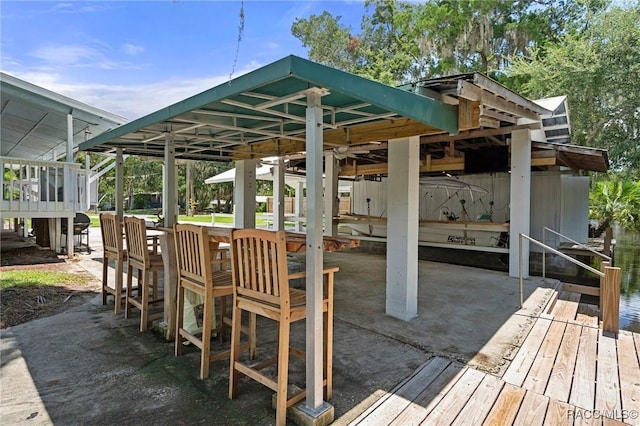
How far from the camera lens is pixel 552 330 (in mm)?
3959

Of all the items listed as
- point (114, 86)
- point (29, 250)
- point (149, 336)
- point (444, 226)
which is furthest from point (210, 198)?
point (149, 336)

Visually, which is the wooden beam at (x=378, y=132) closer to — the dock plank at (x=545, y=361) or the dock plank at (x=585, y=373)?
the dock plank at (x=545, y=361)

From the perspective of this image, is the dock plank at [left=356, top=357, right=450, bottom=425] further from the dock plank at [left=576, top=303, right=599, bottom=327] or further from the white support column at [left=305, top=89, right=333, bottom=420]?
the dock plank at [left=576, top=303, right=599, bottom=327]

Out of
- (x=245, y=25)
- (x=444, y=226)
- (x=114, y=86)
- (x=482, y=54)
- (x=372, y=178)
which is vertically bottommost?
(x=444, y=226)

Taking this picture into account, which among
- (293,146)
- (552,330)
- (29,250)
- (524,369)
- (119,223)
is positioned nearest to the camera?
(524,369)

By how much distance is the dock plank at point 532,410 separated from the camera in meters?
2.32

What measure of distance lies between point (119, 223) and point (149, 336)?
1.44 metres

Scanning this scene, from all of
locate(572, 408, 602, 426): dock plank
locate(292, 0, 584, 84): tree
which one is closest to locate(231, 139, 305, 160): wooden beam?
locate(572, 408, 602, 426): dock plank

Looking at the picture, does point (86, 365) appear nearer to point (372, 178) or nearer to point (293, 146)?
point (293, 146)

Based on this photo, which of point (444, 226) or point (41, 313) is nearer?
point (41, 313)

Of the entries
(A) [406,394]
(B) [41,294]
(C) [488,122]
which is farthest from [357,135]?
(B) [41,294]

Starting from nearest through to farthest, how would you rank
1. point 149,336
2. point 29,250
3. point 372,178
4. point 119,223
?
point 149,336
point 119,223
point 29,250
point 372,178

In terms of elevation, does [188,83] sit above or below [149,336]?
above

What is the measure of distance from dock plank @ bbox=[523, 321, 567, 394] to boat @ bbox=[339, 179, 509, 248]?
364 centimetres
